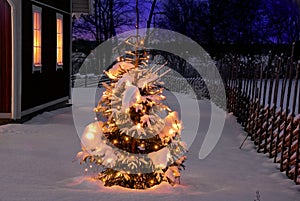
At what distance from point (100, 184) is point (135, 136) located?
29.5 inches

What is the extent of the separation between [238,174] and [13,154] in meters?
3.58

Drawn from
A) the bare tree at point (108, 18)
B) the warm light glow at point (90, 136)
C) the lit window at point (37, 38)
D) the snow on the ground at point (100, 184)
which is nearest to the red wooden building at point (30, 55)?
the lit window at point (37, 38)

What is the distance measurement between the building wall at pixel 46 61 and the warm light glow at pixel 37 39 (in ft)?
0.88

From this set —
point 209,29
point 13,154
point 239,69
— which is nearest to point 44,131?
point 13,154

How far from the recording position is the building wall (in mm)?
10703

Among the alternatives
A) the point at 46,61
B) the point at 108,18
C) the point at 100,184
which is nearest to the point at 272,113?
the point at 100,184

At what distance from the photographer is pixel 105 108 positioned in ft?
17.0

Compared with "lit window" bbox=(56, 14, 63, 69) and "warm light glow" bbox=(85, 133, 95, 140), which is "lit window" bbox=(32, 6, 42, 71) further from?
"warm light glow" bbox=(85, 133, 95, 140)

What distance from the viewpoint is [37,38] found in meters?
11.6

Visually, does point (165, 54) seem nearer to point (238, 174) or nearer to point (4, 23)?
point (4, 23)

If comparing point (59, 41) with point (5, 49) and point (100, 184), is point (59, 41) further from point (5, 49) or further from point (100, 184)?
point (100, 184)

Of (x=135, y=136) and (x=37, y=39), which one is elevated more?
(x=37, y=39)

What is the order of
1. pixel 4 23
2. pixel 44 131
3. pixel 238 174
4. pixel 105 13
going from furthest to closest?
pixel 105 13
pixel 4 23
pixel 44 131
pixel 238 174

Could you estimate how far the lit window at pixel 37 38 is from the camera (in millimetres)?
11352
